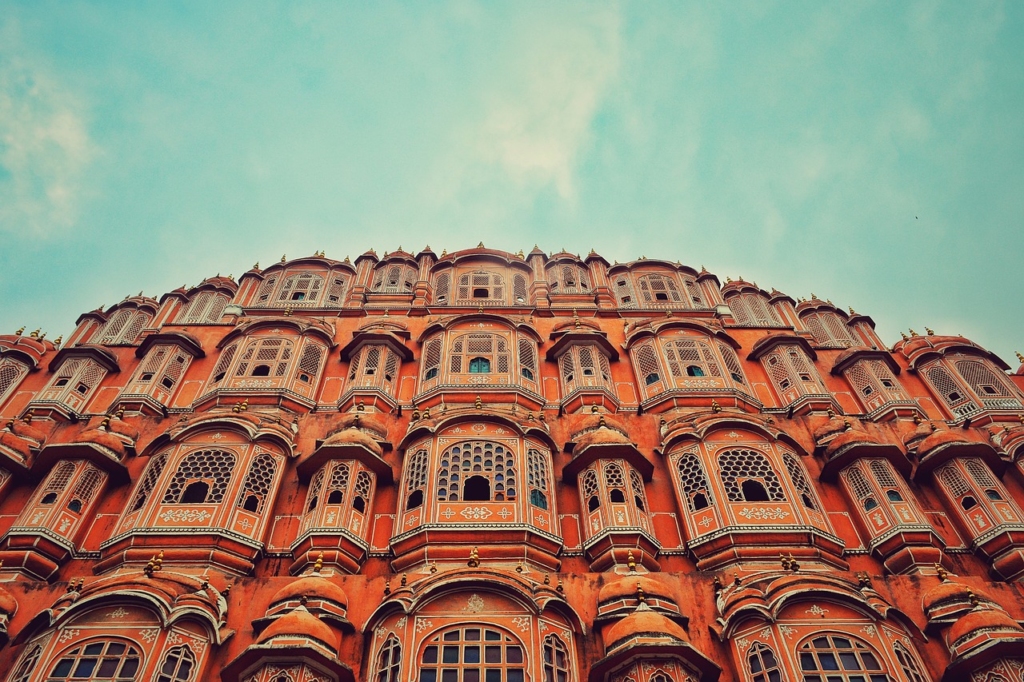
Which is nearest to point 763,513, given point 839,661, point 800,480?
point 800,480

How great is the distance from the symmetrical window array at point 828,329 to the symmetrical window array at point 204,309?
22.4 m

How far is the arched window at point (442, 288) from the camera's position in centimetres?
3192

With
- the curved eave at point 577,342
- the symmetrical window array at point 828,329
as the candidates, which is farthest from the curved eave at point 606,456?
the symmetrical window array at point 828,329

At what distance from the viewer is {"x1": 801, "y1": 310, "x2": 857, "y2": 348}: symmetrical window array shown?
101 ft

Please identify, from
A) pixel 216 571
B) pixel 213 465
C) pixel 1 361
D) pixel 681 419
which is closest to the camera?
pixel 216 571

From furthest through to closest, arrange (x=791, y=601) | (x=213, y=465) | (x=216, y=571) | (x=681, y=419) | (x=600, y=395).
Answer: (x=600, y=395)
(x=681, y=419)
(x=213, y=465)
(x=216, y=571)
(x=791, y=601)

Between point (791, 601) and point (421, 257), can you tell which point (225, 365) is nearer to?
point (421, 257)

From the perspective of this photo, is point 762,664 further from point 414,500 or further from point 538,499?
point 414,500

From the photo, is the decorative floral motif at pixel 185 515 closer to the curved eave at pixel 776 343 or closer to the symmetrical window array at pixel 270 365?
the symmetrical window array at pixel 270 365

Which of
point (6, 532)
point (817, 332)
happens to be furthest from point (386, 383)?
point (817, 332)

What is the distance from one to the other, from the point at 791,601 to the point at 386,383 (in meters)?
13.6

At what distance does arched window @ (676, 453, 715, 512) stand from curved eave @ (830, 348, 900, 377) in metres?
8.69

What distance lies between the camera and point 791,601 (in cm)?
1683

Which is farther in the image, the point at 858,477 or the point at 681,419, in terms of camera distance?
the point at 681,419
